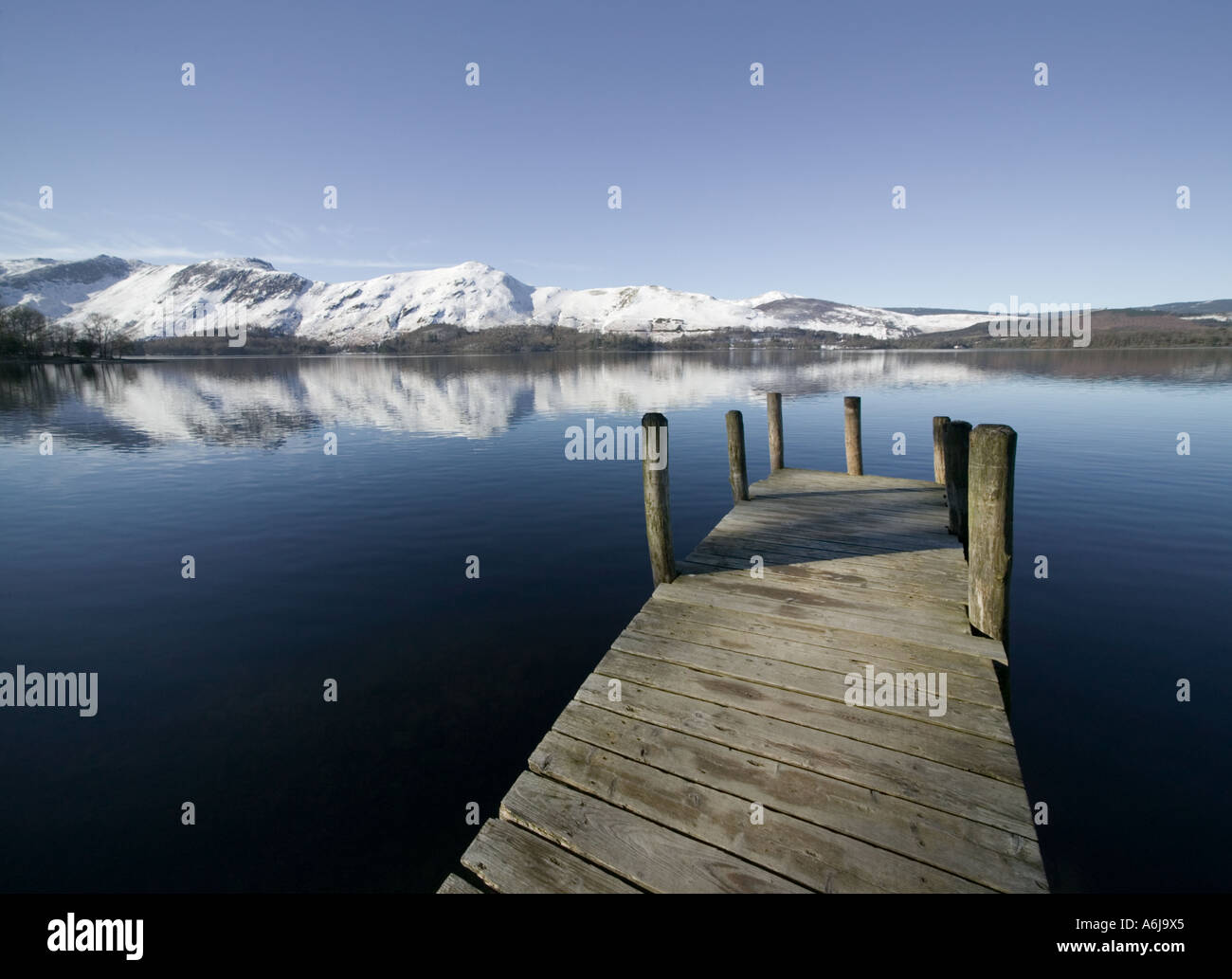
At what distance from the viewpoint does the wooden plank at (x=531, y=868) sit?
353 centimetres

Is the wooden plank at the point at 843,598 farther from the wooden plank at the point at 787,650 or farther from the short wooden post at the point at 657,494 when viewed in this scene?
the wooden plank at the point at 787,650

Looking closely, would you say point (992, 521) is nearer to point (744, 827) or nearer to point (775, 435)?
point (744, 827)

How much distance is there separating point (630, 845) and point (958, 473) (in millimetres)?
9104

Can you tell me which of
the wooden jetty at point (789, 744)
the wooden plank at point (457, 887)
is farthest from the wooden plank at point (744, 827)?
the wooden plank at point (457, 887)

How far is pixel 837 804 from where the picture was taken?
4047mm

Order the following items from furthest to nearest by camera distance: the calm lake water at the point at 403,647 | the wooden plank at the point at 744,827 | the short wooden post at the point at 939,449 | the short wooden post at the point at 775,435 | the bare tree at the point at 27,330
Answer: the bare tree at the point at 27,330 < the short wooden post at the point at 775,435 < the short wooden post at the point at 939,449 < the calm lake water at the point at 403,647 < the wooden plank at the point at 744,827

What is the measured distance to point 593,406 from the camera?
42906 mm

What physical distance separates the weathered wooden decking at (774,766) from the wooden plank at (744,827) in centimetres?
1

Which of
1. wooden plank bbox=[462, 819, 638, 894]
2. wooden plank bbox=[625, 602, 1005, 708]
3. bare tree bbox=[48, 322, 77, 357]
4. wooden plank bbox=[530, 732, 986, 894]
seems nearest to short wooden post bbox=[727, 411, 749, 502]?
wooden plank bbox=[625, 602, 1005, 708]

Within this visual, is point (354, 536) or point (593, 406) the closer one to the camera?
point (354, 536)

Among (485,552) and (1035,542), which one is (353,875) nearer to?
(485,552)

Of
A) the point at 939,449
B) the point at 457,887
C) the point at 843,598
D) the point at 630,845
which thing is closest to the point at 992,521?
the point at 843,598
